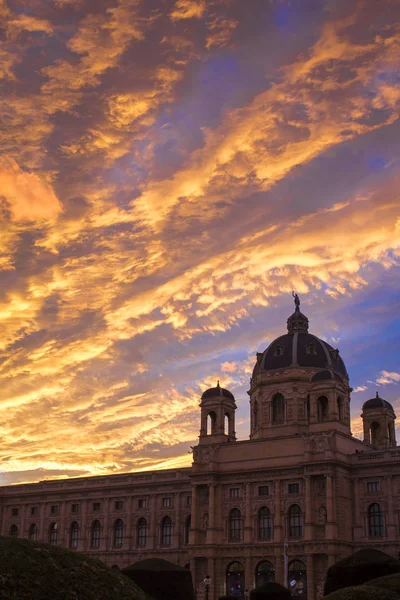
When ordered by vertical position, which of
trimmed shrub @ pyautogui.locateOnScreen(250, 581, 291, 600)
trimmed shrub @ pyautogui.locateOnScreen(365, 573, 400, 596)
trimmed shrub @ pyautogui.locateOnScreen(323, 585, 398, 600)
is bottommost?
trimmed shrub @ pyautogui.locateOnScreen(323, 585, 398, 600)

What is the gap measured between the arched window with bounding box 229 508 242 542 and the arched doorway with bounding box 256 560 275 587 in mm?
4343

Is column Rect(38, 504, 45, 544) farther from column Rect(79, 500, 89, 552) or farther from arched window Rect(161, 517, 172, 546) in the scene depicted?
arched window Rect(161, 517, 172, 546)

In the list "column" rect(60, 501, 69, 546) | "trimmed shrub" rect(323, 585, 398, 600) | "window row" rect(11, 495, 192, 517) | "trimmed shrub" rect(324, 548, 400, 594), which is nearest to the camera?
"trimmed shrub" rect(323, 585, 398, 600)

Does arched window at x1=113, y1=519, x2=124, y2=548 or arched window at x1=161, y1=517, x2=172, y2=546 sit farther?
arched window at x1=113, y1=519, x2=124, y2=548

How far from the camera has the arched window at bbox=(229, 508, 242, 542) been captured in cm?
8788

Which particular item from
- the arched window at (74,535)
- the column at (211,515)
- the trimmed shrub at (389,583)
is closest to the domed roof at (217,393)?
the column at (211,515)

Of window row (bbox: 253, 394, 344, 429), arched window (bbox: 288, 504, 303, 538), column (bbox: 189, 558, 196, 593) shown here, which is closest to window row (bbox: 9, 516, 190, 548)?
column (bbox: 189, 558, 196, 593)

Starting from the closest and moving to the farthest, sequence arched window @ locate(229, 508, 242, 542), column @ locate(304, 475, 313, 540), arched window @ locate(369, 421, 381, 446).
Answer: column @ locate(304, 475, 313, 540) → arched window @ locate(229, 508, 242, 542) → arched window @ locate(369, 421, 381, 446)

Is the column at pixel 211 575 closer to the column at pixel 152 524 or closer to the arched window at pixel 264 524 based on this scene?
the arched window at pixel 264 524

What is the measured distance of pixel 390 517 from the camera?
80438mm

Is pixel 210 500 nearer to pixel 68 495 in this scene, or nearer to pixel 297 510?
pixel 297 510

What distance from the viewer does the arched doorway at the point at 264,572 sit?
273ft

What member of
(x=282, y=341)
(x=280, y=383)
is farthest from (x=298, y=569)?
(x=282, y=341)

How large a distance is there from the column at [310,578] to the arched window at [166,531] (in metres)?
23.5
